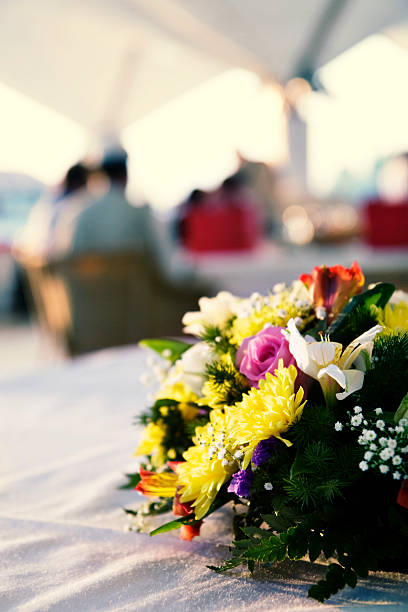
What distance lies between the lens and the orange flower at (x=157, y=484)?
1.89ft

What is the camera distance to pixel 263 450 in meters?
0.52

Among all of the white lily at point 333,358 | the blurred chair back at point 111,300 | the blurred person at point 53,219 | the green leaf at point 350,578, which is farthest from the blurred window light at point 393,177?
the green leaf at point 350,578

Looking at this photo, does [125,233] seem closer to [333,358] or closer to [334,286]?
[334,286]

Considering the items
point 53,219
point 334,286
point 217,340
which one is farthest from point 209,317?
point 53,219

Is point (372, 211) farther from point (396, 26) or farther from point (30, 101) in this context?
point (30, 101)

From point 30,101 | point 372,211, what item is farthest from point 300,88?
point 372,211

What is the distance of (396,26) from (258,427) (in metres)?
6.09

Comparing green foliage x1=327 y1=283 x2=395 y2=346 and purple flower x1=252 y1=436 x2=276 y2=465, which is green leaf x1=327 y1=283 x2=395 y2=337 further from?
purple flower x1=252 y1=436 x2=276 y2=465

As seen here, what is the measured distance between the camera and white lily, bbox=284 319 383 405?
50 centimetres

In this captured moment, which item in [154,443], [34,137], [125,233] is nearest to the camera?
[154,443]

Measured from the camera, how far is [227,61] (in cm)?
697

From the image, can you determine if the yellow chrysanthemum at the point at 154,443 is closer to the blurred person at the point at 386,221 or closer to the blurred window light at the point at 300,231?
the blurred person at the point at 386,221

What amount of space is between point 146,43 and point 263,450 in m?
7.32

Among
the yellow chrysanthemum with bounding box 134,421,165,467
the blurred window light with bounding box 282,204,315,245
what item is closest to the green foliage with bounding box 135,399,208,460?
the yellow chrysanthemum with bounding box 134,421,165,467
